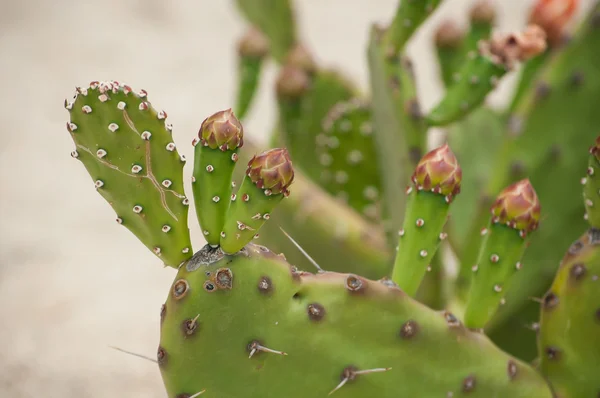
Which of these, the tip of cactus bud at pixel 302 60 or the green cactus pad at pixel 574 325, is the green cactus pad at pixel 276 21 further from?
the green cactus pad at pixel 574 325

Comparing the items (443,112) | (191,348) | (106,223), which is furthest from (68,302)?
(191,348)

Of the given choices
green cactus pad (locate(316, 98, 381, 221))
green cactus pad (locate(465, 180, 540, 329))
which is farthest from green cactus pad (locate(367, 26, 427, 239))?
green cactus pad (locate(465, 180, 540, 329))

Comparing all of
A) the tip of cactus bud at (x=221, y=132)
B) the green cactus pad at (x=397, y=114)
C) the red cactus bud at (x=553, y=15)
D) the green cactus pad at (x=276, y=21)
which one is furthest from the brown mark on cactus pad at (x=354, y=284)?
the green cactus pad at (x=276, y=21)

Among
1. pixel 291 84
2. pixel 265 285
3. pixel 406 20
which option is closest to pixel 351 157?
pixel 291 84

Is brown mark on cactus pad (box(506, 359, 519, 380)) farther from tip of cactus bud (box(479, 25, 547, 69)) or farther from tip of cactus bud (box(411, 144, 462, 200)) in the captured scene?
tip of cactus bud (box(479, 25, 547, 69))

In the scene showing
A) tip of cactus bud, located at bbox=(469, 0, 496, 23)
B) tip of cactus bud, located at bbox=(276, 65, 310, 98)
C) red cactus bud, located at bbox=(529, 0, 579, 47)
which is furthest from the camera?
tip of cactus bud, located at bbox=(276, 65, 310, 98)

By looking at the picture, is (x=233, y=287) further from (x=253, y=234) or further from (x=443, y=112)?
(x=443, y=112)

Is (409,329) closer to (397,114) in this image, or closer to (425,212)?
(425,212)
